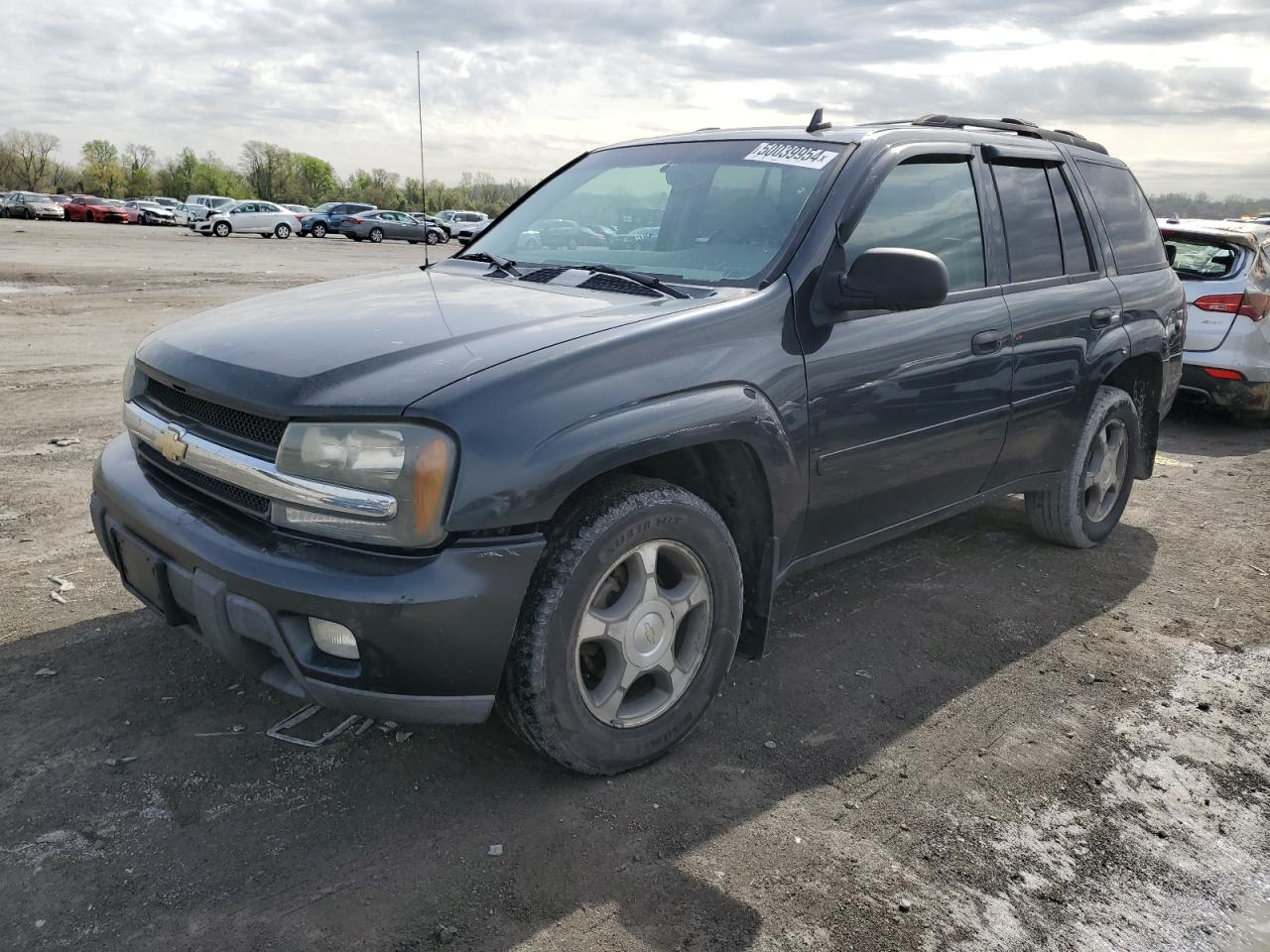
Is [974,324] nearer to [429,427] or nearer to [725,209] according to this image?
[725,209]

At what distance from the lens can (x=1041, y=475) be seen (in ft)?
14.9

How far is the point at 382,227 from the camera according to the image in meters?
41.8

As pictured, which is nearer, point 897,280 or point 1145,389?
point 897,280

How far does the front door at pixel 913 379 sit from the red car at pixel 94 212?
2281 inches

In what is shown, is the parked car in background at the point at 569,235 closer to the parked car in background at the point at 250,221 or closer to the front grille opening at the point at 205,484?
the front grille opening at the point at 205,484

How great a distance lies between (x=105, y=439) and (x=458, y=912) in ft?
16.2

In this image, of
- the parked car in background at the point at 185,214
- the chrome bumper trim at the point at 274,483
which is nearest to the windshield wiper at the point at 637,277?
the chrome bumper trim at the point at 274,483

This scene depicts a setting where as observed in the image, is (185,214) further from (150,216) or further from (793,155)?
(793,155)

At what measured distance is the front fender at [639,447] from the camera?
2453 mm

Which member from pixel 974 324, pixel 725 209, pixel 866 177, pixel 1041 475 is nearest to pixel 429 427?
pixel 725 209

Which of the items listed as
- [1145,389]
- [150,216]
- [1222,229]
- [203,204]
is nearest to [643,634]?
[1145,389]

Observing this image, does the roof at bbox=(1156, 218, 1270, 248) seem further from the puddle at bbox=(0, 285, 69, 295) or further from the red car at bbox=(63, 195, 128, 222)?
the red car at bbox=(63, 195, 128, 222)

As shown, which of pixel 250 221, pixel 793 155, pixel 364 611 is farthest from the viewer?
pixel 250 221

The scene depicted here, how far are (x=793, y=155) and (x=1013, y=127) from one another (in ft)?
4.99
